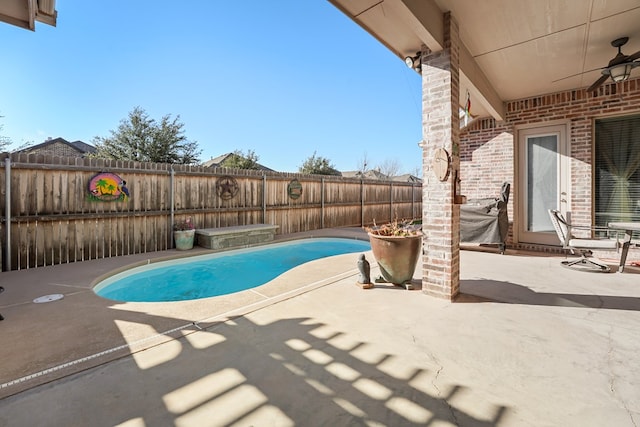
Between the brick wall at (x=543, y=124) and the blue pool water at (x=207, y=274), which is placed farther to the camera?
the brick wall at (x=543, y=124)

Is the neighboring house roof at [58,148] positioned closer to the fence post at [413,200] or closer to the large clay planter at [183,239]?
the large clay planter at [183,239]

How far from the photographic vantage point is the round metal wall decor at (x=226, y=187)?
7316 millimetres

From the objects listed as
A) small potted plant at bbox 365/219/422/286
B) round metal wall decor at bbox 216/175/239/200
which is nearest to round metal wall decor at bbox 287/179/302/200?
round metal wall decor at bbox 216/175/239/200

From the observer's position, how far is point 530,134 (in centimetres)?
595

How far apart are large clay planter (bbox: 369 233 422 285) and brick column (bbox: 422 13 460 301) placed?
Result: 23cm

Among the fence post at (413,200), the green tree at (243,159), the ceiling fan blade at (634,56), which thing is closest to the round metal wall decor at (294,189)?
the fence post at (413,200)

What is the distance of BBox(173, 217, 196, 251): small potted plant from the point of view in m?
6.27

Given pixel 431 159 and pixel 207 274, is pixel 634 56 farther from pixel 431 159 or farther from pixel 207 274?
pixel 207 274

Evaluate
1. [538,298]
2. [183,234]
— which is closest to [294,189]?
[183,234]

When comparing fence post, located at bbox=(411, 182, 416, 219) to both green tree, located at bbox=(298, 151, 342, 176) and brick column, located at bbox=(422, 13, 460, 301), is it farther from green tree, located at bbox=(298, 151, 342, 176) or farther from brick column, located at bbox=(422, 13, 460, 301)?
brick column, located at bbox=(422, 13, 460, 301)

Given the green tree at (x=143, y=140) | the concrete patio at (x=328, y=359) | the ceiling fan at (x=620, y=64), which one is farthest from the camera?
the green tree at (x=143, y=140)

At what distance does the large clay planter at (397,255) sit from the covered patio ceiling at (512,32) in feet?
7.16

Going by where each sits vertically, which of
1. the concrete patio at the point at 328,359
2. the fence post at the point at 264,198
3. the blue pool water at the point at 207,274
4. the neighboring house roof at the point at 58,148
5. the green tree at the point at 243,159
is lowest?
the blue pool water at the point at 207,274

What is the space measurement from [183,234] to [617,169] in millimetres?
8527
